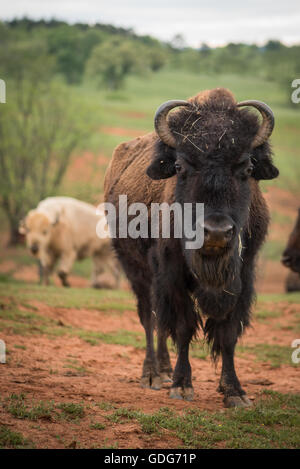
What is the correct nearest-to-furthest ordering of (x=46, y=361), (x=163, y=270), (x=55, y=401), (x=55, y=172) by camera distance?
(x=55, y=401)
(x=163, y=270)
(x=46, y=361)
(x=55, y=172)

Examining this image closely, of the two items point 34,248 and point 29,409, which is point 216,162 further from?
point 34,248

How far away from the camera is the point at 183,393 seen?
5746 millimetres

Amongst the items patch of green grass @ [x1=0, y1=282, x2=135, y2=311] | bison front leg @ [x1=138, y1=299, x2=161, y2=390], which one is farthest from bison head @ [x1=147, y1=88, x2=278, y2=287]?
patch of green grass @ [x1=0, y1=282, x2=135, y2=311]

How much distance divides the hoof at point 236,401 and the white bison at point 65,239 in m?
10.9

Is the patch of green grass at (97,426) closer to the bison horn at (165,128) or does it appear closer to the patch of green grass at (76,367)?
the patch of green grass at (76,367)

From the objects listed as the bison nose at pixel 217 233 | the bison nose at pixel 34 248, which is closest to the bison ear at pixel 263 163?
the bison nose at pixel 217 233

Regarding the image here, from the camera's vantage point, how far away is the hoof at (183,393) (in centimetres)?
570

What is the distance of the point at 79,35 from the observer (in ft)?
187

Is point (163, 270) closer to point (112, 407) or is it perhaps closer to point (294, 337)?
point (112, 407)

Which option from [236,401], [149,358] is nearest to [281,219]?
[149,358]

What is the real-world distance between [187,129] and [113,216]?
2.49 metres

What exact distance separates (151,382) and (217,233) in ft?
8.55

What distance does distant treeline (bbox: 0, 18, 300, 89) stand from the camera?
44850 millimetres
